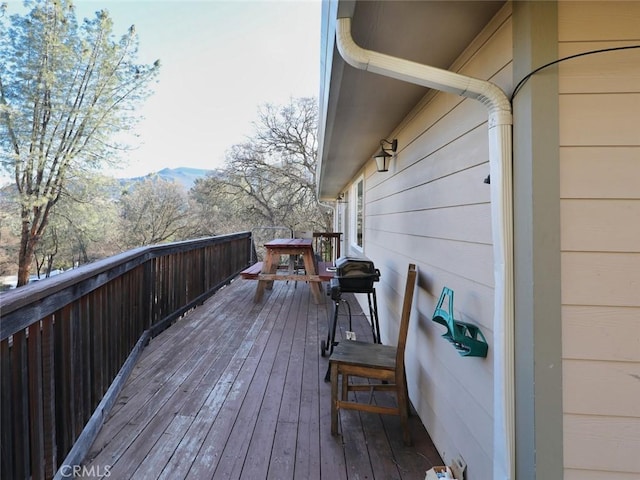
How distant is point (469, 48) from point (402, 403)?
1816mm

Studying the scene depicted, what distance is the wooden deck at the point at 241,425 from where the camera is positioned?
159 cm

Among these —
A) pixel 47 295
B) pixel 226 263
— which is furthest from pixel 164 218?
pixel 47 295

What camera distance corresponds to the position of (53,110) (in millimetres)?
11320

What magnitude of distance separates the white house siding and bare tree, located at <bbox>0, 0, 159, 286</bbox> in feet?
47.5

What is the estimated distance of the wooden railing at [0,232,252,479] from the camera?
112 centimetres

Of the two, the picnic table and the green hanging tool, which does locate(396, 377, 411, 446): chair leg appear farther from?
the picnic table

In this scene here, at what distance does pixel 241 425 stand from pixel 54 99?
14.2 metres

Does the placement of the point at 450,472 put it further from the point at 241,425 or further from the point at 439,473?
the point at 241,425

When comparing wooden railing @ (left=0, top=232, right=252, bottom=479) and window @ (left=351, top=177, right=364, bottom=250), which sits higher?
window @ (left=351, top=177, right=364, bottom=250)

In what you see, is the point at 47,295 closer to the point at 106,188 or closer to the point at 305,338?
the point at 305,338

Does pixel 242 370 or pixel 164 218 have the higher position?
pixel 164 218

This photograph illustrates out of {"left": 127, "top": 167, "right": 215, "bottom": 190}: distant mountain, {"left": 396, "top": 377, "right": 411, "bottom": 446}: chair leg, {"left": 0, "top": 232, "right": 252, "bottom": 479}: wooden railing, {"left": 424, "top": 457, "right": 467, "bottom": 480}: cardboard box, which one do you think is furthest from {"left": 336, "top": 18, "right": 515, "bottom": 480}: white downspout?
{"left": 127, "top": 167, "right": 215, "bottom": 190}: distant mountain

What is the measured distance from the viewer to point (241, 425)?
192cm

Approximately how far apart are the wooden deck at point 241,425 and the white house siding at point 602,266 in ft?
2.81
